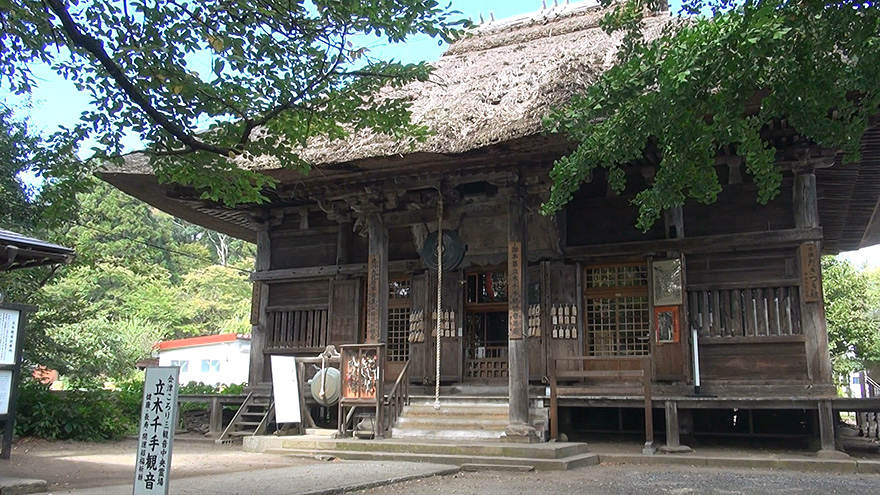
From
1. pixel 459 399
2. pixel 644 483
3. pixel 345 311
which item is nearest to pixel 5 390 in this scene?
pixel 459 399

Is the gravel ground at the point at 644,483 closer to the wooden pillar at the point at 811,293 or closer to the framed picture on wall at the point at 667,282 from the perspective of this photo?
the wooden pillar at the point at 811,293

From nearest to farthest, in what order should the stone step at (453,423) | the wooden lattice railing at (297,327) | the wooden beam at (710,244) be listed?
the stone step at (453,423), the wooden beam at (710,244), the wooden lattice railing at (297,327)

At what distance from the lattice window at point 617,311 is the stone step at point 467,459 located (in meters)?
2.53

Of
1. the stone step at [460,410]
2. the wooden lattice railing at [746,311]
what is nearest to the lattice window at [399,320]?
the stone step at [460,410]

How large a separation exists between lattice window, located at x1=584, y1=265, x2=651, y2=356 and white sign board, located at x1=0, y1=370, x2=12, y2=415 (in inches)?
317

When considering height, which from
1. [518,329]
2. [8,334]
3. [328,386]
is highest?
[518,329]

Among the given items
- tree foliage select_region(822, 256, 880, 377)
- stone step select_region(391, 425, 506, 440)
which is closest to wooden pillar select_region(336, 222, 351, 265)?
stone step select_region(391, 425, 506, 440)

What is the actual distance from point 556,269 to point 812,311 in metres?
3.81

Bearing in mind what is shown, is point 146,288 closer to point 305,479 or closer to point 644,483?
point 305,479

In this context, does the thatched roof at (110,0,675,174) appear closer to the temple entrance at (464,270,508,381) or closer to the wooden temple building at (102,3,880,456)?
the wooden temple building at (102,3,880,456)

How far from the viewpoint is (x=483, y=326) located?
13125mm

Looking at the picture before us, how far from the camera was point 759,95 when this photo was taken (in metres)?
8.30

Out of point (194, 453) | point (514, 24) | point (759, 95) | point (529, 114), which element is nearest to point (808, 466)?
point (759, 95)

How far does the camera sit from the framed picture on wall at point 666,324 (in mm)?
10758
